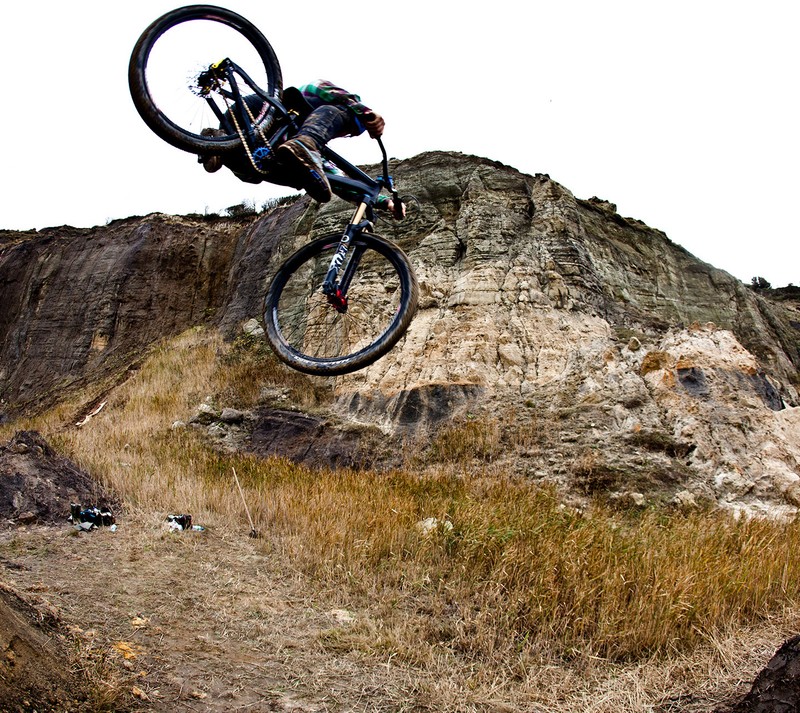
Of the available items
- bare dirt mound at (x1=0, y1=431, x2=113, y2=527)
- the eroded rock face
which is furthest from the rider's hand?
bare dirt mound at (x1=0, y1=431, x2=113, y2=527)

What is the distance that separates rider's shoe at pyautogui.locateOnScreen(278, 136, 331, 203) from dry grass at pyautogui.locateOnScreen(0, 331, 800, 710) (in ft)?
12.2

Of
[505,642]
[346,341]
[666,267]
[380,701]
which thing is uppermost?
[666,267]

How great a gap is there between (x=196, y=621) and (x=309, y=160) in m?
4.01

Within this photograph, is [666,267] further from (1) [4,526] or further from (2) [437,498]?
(1) [4,526]

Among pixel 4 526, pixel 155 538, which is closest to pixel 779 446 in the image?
pixel 155 538

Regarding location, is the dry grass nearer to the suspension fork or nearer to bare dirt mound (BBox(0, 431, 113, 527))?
bare dirt mound (BBox(0, 431, 113, 527))

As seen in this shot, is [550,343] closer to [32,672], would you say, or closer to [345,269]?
[345,269]

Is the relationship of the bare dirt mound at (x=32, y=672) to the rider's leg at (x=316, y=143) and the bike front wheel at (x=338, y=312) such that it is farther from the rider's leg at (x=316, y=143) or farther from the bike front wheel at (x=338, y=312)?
the bike front wheel at (x=338, y=312)

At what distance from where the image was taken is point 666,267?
17.1m

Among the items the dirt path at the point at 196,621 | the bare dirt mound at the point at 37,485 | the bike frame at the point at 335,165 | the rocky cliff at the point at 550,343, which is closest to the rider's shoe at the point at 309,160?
the bike frame at the point at 335,165

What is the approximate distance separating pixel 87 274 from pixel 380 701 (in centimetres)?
2281

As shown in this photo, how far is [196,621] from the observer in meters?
5.93

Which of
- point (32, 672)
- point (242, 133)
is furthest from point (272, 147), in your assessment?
point (32, 672)

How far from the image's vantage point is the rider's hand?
562cm
